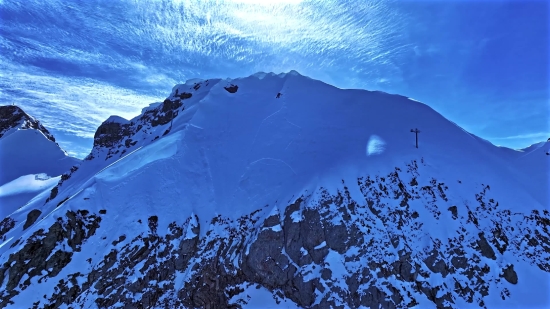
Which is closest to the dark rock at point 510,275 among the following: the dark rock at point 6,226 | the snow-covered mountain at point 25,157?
the dark rock at point 6,226

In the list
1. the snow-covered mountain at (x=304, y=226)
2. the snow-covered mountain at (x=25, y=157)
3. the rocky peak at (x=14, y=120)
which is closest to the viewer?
the snow-covered mountain at (x=304, y=226)

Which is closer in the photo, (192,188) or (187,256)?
(187,256)

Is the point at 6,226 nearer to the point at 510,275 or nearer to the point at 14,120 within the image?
the point at 14,120

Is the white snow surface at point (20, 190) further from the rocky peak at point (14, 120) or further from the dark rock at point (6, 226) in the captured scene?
the rocky peak at point (14, 120)

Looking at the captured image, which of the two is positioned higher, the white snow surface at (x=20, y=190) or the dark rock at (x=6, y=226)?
the white snow surface at (x=20, y=190)

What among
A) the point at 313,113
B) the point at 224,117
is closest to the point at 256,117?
the point at 224,117

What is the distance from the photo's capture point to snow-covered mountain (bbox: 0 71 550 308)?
20906mm

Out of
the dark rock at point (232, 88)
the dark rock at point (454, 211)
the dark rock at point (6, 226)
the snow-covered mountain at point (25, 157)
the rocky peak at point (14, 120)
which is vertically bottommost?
the dark rock at point (6, 226)

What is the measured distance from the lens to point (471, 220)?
77.4 ft

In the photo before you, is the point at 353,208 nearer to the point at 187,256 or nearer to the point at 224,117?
the point at 187,256

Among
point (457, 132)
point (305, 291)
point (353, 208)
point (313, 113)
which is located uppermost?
point (313, 113)

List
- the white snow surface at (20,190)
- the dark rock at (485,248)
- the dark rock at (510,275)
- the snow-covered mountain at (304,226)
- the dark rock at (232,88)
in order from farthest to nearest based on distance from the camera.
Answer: the white snow surface at (20,190) → the dark rock at (232,88) → the dark rock at (485,248) → the snow-covered mountain at (304,226) → the dark rock at (510,275)

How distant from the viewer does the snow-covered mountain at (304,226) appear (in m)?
20.9

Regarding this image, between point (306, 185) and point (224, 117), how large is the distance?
14.3 meters
